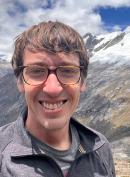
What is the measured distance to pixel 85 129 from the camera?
7.52m

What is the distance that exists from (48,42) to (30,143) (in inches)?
62.2

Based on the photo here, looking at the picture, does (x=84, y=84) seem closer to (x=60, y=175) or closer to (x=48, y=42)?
(x=48, y=42)

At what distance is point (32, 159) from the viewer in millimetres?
6348

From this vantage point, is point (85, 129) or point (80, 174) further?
point (85, 129)

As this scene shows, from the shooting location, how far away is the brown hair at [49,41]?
6.47m

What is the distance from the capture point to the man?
6.32m

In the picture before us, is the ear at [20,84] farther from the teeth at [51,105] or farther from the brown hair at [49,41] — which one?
the teeth at [51,105]

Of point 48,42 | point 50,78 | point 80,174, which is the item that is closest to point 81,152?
point 80,174

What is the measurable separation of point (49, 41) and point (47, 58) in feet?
0.87

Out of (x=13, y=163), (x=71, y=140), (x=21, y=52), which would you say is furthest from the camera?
(x=71, y=140)

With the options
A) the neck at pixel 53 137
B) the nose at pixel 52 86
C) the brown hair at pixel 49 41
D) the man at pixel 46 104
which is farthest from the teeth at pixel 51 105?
the brown hair at pixel 49 41

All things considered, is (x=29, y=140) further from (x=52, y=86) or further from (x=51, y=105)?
(x=52, y=86)

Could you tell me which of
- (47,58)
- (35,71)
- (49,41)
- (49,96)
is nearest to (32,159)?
(49,96)

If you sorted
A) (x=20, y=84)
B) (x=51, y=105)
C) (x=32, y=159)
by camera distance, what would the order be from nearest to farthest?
(x=32, y=159), (x=51, y=105), (x=20, y=84)
